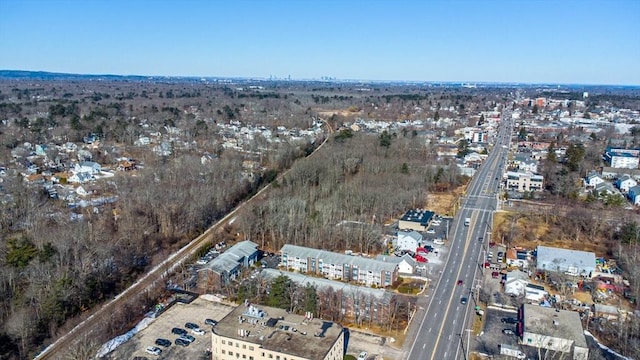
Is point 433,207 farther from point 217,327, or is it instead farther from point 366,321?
point 217,327

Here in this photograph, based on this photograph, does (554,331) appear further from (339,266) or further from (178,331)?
(178,331)

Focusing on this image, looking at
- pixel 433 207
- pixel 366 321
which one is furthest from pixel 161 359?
pixel 433 207

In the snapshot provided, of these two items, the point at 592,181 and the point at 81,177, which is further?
the point at 81,177

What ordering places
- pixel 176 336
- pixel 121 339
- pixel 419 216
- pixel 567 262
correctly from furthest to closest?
pixel 419 216 < pixel 567 262 < pixel 176 336 < pixel 121 339

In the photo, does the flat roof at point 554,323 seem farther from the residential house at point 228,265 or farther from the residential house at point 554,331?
the residential house at point 228,265

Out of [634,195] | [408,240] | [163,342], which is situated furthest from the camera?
[634,195]

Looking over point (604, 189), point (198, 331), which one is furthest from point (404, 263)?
point (604, 189)

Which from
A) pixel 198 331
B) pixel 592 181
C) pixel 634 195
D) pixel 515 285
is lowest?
pixel 198 331
